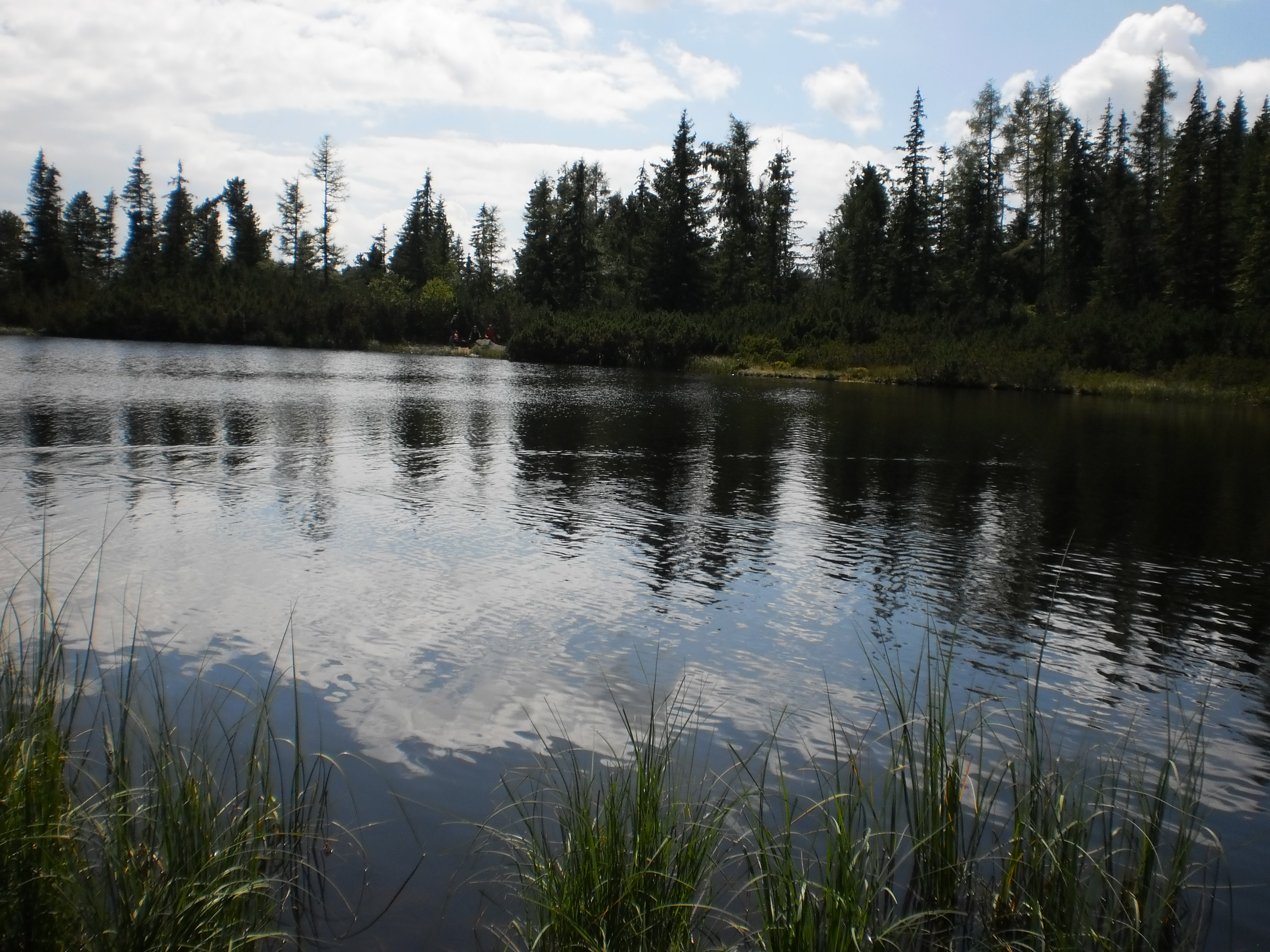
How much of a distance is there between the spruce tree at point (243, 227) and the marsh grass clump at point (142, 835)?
11196cm

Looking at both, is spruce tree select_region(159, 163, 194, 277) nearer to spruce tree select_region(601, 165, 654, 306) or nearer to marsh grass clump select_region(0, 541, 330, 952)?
spruce tree select_region(601, 165, 654, 306)

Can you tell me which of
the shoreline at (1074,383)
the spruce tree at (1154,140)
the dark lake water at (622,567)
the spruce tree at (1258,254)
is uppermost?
the spruce tree at (1154,140)

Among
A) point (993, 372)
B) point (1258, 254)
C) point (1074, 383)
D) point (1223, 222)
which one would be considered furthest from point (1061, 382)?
point (1223, 222)

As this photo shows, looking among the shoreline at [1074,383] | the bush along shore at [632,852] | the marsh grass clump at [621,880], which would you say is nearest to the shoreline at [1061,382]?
the shoreline at [1074,383]

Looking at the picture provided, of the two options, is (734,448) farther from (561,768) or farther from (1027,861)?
(1027,861)

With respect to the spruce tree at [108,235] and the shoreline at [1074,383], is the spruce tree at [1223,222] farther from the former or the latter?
the spruce tree at [108,235]

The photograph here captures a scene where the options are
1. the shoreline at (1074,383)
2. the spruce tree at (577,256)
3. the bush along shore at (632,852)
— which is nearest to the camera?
the bush along shore at (632,852)

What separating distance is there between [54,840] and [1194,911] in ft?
18.6

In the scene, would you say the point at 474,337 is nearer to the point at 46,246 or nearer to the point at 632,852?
the point at 46,246

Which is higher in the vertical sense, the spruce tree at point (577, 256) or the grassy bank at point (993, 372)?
the spruce tree at point (577, 256)

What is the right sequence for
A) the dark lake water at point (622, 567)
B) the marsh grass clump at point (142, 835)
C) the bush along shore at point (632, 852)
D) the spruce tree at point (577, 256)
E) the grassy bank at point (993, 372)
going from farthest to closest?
the spruce tree at point (577, 256) → the grassy bank at point (993, 372) → the dark lake water at point (622, 567) → the bush along shore at point (632, 852) → the marsh grass clump at point (142, 835)

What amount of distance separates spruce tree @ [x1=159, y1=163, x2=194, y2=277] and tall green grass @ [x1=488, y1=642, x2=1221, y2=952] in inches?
4183

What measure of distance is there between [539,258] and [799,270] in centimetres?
2819

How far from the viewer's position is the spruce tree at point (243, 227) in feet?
357
